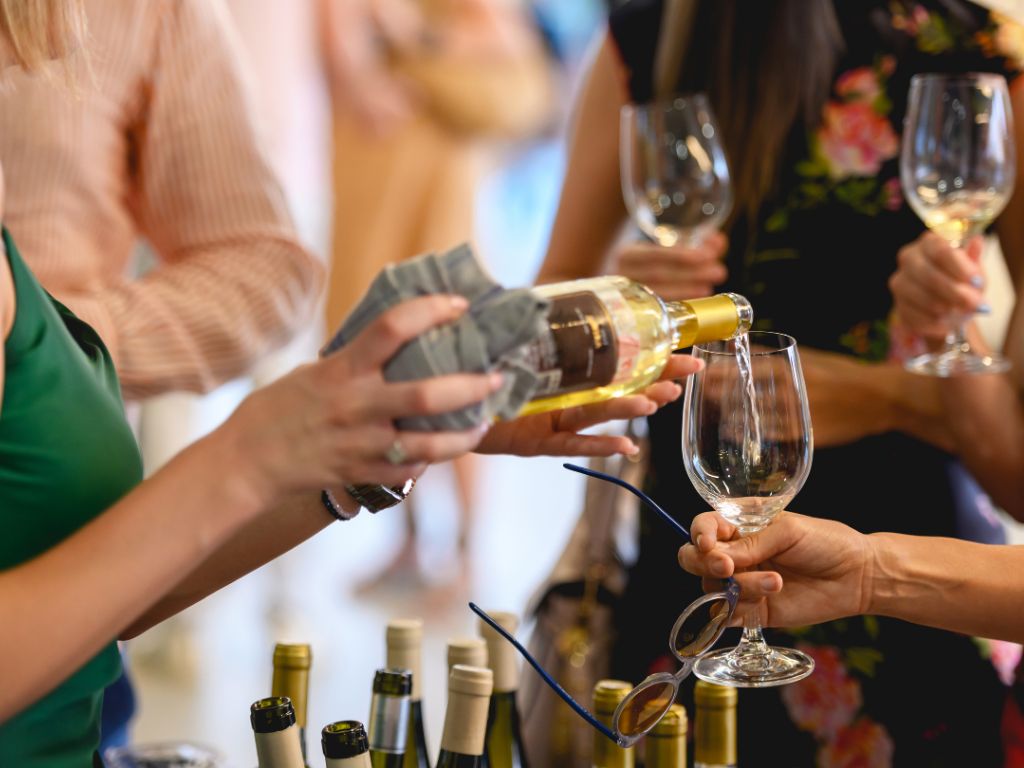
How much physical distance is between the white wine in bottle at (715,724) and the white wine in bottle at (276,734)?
306 millimetres

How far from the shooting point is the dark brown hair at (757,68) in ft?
5.31

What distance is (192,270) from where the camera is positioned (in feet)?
5.35

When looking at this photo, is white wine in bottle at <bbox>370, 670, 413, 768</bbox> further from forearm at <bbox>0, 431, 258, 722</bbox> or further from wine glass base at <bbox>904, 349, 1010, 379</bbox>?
wine glass base at <bbox>904, 349, 1010, 379</bbox>

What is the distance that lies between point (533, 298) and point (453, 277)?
2.0 inches

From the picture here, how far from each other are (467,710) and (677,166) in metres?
0.83

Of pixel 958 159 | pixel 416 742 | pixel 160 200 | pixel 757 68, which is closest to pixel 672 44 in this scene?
pixel 757 68

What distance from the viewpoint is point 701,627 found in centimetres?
95

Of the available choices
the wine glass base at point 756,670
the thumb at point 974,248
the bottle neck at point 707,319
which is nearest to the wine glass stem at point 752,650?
the wine glass base at point 756,670

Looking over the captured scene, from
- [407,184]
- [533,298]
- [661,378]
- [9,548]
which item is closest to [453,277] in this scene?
[533,298]

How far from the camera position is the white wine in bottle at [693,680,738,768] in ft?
3.38

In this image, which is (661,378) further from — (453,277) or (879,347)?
(879,347)

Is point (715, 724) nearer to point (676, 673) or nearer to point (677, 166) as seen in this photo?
point (676, 673)

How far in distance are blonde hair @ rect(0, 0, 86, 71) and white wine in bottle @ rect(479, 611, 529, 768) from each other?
55cm

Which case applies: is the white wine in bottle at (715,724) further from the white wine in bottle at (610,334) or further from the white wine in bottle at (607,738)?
the white wine in bottle at (610,334)
